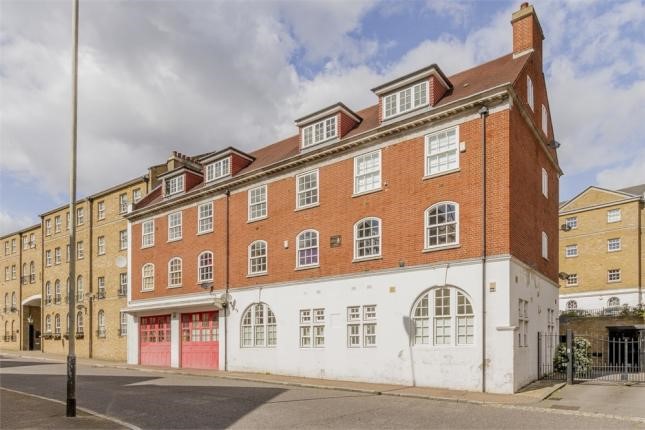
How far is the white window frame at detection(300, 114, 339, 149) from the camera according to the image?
74.1 ft

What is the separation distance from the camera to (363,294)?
1973 cm

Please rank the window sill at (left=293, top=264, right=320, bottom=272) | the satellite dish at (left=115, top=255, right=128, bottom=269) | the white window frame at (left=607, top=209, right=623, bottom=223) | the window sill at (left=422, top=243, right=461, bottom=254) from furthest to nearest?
the white window frame at (left=607, top=209, right=623, bottom=223) < the satellite dish at (left=115, top=255, right=128, bottom=269) < the window sill at (left=293, top=264, right=320, bottom=272) < the window sill at (left=422, top=243, right=461, bottom=254)

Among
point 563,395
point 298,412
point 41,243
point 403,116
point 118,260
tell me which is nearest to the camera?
point 298,412

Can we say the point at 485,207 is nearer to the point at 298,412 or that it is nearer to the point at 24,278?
the point at 298,412

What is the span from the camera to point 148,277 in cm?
3055

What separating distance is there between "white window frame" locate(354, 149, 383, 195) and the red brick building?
2.6 inches

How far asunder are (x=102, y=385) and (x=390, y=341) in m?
10.4

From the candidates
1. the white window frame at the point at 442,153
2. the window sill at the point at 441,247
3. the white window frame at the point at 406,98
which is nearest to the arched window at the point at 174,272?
the white window frame at the point at 406,98

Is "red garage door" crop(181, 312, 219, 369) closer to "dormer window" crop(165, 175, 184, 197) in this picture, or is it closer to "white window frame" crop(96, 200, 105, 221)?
"dormer window" crop(165, 175, 184, 197)

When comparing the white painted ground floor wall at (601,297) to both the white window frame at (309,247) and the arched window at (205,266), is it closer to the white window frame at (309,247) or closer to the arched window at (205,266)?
the white window frame at (309,247)

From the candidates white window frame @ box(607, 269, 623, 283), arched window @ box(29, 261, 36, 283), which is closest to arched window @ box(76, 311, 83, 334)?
arched window @ box(29, 261, 36, 283)

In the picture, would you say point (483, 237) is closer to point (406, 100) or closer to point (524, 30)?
point (406, 100)

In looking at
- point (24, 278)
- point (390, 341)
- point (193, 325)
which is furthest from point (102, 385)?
point (24, 278)

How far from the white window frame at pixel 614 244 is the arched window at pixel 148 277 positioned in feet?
122
